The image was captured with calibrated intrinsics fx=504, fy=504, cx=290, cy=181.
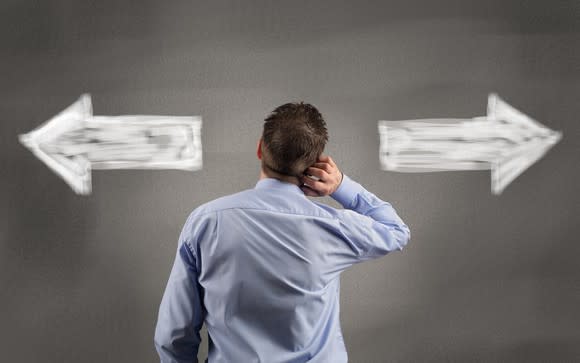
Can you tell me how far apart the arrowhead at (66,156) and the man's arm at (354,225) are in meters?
0.80

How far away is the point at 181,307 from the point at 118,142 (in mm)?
717

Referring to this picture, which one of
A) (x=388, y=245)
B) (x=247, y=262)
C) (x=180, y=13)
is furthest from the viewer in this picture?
(x=180, y=13)

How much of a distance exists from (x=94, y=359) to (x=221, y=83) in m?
0.88

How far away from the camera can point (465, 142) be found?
144 centimetres

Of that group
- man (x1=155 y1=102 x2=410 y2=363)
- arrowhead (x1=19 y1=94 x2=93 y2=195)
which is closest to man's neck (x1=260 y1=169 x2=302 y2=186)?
man (x1=155 y1=102 x2=410 y2=363)

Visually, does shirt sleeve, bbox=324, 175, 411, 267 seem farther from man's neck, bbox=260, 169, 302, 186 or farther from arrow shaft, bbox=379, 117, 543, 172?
arrow shaft, bbox=379, 117, 543, 172

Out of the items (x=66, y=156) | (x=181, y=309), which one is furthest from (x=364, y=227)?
(x=66, y=156)

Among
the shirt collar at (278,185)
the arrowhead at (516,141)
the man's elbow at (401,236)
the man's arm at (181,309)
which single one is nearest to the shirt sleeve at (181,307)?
the man's arm at (181,309)

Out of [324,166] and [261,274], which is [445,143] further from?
[261,274]

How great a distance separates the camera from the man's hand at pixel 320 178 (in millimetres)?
907

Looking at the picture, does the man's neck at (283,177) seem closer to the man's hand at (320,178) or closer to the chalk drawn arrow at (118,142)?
the man's hand at (320,178)

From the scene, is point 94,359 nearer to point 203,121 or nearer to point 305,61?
point 203,121

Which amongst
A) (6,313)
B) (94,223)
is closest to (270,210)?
(94,223)

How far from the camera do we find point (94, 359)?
1.46 m
